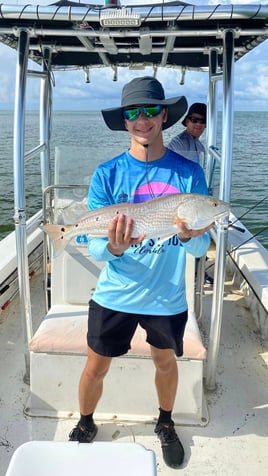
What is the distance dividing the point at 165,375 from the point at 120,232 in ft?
Result: 3.35

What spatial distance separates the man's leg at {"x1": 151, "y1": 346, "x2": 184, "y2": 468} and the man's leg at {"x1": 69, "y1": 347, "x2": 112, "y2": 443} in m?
0.31

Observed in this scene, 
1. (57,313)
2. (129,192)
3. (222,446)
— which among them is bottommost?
(222,446)

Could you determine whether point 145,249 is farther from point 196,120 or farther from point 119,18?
point 196,120

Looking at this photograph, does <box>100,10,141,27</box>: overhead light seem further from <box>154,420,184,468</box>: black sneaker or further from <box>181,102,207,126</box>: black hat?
<box>181,102,207,126</box>: black hat

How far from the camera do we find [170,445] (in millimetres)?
2635

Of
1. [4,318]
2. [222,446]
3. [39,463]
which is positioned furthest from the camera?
[4,318]

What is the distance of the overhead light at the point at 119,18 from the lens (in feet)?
7.70

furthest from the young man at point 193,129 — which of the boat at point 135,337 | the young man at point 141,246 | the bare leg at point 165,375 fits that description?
the bare leg at point 165,375

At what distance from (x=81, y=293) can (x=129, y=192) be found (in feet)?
4.77

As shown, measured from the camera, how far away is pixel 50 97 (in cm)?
429

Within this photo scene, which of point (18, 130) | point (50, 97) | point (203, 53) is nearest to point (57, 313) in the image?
point (18, 130)

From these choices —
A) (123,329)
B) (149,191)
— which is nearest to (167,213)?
(149,191)

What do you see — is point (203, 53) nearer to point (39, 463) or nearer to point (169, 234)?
point (169, 234)

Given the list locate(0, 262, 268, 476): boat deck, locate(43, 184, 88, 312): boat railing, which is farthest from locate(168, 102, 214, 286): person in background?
locate(0, 262, 268, 476): boat deck
